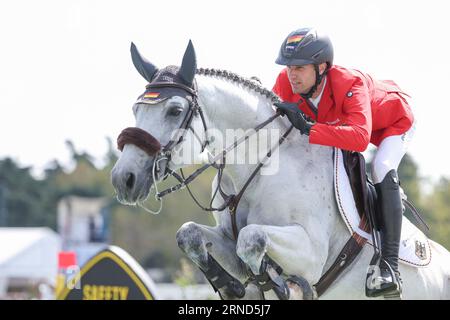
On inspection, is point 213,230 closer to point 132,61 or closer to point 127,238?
point 132,61

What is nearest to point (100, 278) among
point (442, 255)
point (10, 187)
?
point (442, 255)

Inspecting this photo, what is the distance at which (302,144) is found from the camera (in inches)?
261

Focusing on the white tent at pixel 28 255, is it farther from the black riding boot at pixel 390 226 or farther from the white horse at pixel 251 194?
the black riding boot at pixel 390 226

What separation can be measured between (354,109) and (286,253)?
122cm

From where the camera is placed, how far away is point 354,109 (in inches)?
247

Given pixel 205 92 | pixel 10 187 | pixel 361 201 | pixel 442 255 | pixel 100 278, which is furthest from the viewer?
pixel 10 187

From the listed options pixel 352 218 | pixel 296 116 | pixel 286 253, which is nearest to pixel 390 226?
pixel 352 218

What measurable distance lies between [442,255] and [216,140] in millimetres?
2640

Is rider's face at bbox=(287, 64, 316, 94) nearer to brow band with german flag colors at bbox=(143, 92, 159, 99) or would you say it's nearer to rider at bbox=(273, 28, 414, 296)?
rider at bbox=(273, 28, 414, 296)

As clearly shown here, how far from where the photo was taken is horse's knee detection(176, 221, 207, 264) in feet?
20.3

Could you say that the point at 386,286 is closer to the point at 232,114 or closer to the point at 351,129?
the point at 351,129

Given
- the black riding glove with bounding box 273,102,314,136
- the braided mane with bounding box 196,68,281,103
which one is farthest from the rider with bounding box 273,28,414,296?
the braided mane with bounding box 196,68,281,103

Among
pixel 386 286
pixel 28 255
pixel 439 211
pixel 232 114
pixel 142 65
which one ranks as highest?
pixel 142 65

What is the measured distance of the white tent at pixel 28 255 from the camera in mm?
26859
